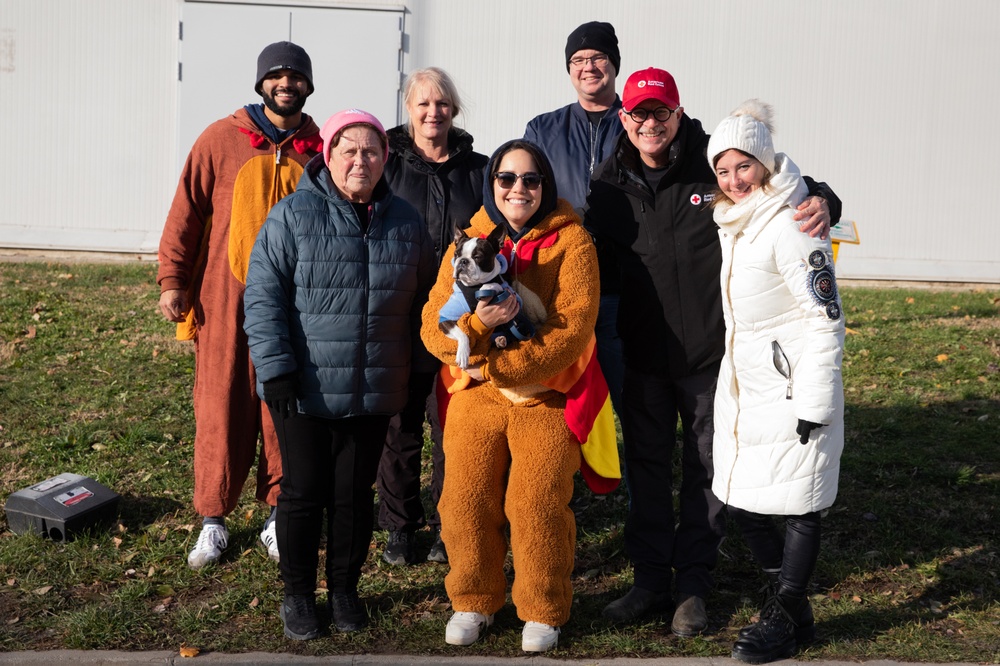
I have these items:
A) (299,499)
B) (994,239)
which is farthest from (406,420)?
(994,239)

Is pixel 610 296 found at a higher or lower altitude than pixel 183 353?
higher

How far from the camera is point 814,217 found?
12.3 feet

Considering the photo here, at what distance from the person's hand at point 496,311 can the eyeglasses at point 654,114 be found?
1.00 m

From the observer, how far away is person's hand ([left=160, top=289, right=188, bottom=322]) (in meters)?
4.73

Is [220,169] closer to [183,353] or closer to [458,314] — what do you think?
[458,314]

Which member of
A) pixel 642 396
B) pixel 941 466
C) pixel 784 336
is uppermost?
pixel 784 336

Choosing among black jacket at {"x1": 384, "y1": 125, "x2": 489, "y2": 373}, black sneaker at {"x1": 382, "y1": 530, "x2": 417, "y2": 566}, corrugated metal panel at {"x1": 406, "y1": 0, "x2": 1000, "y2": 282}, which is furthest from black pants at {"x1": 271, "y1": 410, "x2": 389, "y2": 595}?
corrugated metal panel at {"x1": 406, "y1": 0, "x2": 1000, "y2": 282}

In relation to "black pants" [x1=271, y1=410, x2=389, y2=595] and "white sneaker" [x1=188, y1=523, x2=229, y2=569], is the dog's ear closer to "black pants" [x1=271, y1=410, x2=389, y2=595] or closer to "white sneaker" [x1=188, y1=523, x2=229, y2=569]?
"black pants" [x1=271, y1=410, x2=389, y2=595]

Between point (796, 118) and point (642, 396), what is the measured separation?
9694 millimetres

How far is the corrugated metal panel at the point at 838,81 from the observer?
501 inches

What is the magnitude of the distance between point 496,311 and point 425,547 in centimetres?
190

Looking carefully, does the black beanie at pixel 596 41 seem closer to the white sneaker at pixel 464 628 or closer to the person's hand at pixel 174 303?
the person's hand at pixel 174 303

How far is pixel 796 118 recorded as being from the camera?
1296 cm

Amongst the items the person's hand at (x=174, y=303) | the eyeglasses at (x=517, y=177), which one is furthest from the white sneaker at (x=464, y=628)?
the person's hand at (x=174, y=303)
